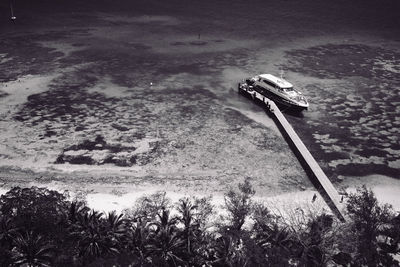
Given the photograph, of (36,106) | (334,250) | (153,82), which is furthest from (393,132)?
(36,106)

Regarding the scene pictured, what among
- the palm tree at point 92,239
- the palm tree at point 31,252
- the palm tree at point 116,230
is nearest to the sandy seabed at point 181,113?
the palm tree at point 116,230

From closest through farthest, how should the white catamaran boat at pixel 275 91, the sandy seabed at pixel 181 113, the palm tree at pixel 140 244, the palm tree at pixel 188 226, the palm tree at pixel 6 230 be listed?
1. the palm tree at pixel 6 230
2. the palm tree at pixel 140 244
3. the palm tree at pixel 188 226
4. the sandy seabed at pixel 181 113
5. the white catamaran boat at pixel 275 91

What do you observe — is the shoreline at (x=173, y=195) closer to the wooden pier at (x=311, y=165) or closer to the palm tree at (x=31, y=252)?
the wooden pier at (x=311, y=165)

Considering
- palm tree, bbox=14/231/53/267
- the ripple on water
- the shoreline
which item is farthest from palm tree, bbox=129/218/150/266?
the ripple on water

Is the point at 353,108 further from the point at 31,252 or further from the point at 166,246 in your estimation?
the point at 31,252

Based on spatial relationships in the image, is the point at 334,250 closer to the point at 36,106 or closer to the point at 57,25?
the point at 36,106
